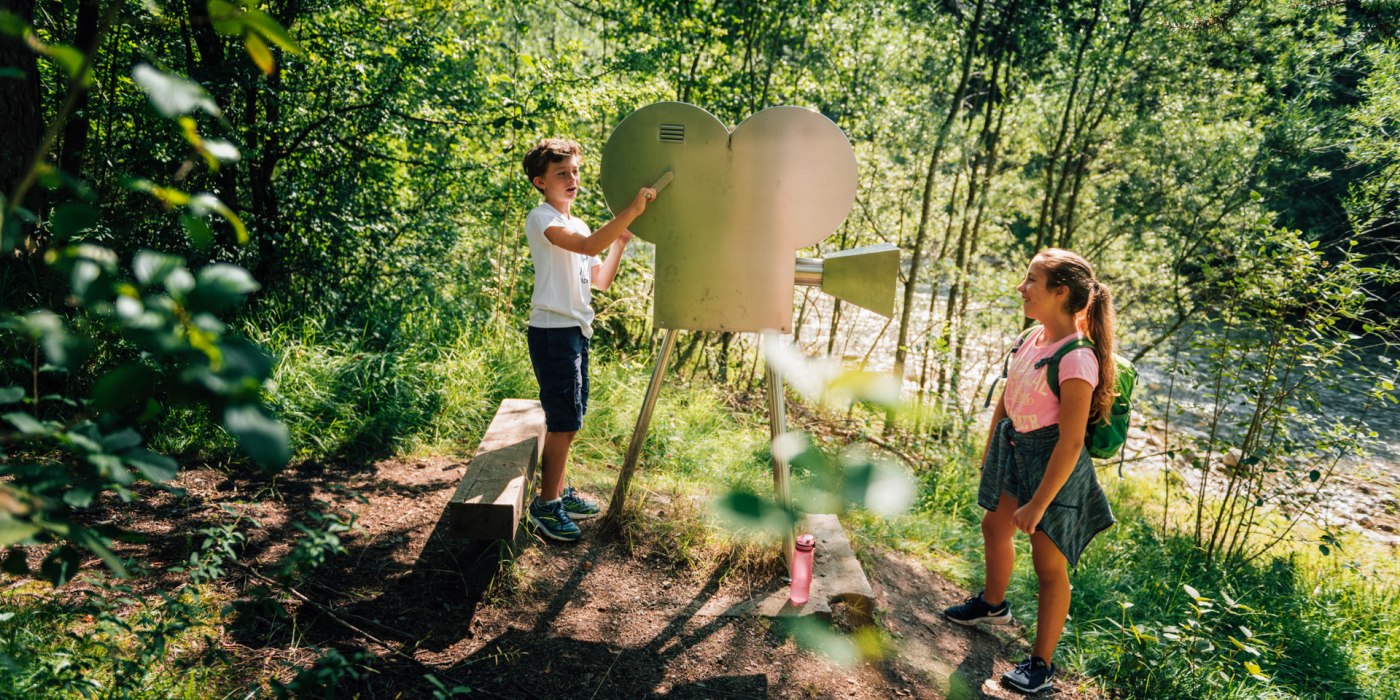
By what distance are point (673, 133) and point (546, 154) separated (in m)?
0.48

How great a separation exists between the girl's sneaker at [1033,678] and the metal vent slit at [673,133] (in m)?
2.05

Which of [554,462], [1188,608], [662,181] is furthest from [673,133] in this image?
[1188,608]

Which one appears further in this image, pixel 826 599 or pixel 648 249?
pixel 648 249

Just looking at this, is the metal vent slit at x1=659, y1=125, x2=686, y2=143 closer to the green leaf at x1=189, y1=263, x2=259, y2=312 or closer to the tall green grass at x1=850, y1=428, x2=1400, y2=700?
the green leaf at x1=189, y1=263, x2=259, y2=312

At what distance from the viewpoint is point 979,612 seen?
292 cm

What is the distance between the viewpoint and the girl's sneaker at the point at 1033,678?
8.21 feet

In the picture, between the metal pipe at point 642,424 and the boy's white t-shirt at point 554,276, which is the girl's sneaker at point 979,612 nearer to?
the metal pipe at point 642,424

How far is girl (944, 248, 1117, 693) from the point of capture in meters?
2.22

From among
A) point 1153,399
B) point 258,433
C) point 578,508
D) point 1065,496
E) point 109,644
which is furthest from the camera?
point 1153,399

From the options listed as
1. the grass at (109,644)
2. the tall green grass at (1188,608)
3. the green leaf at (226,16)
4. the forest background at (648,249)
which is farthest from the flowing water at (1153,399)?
the green leaf at (226,16)

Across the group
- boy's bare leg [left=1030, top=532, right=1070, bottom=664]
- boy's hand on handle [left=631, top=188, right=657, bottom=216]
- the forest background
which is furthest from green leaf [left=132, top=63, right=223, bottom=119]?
boy's bare leg [left=1030, top=532, right=1070, bottom=664]

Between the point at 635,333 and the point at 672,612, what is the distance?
3.55 meters

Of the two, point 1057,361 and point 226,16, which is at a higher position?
point 226,16

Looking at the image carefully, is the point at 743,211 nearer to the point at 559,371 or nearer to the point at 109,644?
the point at 559,371
